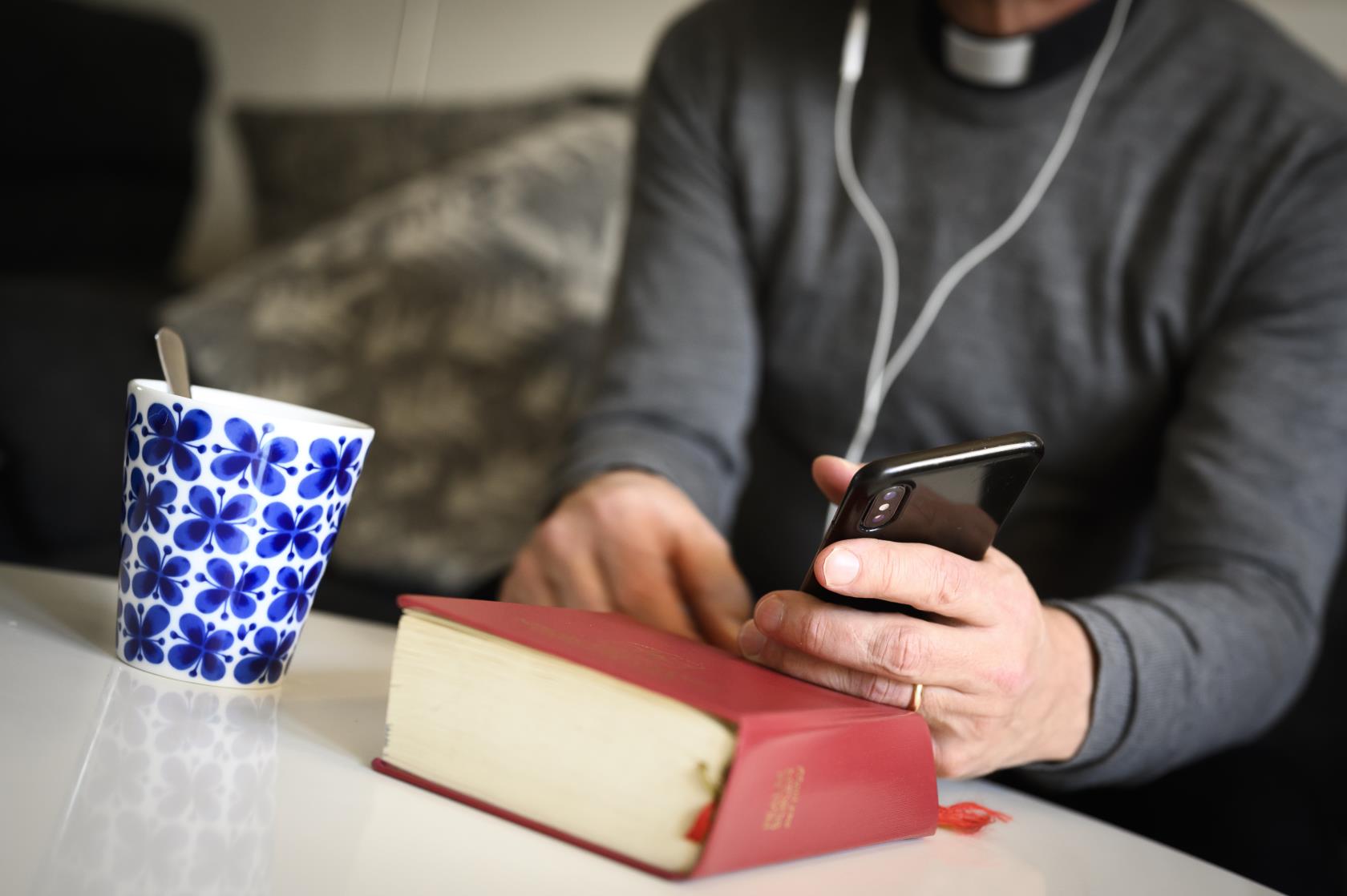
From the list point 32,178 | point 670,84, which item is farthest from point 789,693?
point 32,178

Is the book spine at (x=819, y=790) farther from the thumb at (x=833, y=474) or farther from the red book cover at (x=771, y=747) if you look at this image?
the thumb at (x=833, y=474)

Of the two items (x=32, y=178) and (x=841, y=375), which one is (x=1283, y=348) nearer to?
(x=841, y=375)

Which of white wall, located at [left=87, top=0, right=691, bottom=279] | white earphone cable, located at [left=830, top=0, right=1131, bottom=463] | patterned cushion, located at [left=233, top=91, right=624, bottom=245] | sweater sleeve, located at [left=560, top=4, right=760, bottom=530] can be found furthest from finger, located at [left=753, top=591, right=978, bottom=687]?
white wall, located at [left=87, top=0, right=691, bottom=279]

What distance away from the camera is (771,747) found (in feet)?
1.18

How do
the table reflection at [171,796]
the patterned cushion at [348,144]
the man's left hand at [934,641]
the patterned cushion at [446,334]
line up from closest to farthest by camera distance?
the table reflection at [171,796], the man's left hand at [934,641], the patterned cushion at [446,334], the patterned cushion at [348,144]

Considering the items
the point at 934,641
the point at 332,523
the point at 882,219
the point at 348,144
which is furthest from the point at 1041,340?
the point at 348,144

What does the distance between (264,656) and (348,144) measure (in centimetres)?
142

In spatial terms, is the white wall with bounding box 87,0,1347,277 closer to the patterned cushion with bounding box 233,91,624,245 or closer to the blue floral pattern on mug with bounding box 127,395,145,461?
the patterned cushion with bounding box 233,91,624,245

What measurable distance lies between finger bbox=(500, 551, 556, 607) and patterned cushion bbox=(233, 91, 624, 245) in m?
1.01

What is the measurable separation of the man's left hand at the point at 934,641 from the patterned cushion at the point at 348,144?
1254 millimetres

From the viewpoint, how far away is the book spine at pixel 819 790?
358mm

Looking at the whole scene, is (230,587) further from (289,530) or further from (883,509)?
(883,509)

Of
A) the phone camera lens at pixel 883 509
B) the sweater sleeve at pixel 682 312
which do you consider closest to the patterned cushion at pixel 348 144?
the sweater sleeve at pixel 682 312

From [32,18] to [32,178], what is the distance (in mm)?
271
